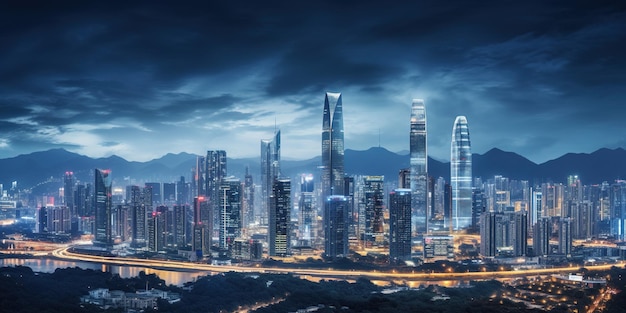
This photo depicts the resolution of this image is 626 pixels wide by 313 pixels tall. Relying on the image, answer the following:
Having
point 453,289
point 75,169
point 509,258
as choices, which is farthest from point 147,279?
point 75,169

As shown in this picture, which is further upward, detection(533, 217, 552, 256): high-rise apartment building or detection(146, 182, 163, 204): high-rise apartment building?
detection(146, 182, 163, 204): high-rise apartment building

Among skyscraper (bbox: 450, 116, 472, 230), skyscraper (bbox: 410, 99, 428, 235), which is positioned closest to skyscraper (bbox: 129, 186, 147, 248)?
skyscraper (bbox: 410, 99, 428, 235)

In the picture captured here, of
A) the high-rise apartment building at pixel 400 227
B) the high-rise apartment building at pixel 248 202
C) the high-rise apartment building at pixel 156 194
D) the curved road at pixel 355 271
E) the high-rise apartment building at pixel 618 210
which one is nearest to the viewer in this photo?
the curved road at pixel 355 271

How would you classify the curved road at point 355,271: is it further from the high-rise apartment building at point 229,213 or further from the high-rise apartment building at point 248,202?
the high-rise apartment building at point 248,202

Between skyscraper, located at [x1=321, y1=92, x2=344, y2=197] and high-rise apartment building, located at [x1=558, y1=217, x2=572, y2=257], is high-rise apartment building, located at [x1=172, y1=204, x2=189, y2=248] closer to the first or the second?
skyscraper, located at [x1=321, y1=92, x2=344, y2=197]

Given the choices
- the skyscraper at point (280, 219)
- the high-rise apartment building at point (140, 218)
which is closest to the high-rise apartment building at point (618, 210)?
the skyscraper at point (280, 219)
